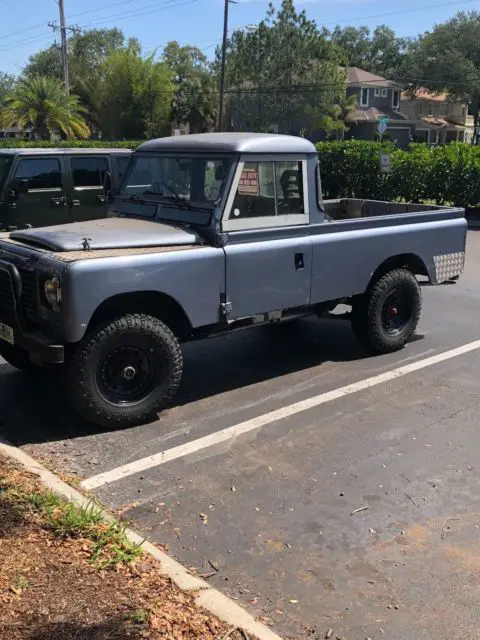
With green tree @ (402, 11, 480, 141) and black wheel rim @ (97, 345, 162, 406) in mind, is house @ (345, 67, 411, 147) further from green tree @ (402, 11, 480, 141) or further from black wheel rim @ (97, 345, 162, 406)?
black wheel rim @ (97, 345, 162, 406)

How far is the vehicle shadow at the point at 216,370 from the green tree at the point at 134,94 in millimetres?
44157

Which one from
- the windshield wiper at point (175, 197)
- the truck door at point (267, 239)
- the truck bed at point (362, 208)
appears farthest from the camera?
the truck bed at point (362, 208)

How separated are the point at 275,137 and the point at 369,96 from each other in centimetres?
5761

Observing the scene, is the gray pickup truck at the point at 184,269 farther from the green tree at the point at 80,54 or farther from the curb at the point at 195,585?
the green tree at the point at 80,54

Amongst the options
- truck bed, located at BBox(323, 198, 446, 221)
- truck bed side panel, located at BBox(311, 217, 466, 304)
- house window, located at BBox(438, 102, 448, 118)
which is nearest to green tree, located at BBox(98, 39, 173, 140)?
house window, located at BBox(438, 102, 448, 118)

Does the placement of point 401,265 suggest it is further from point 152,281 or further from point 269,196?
point 152,281

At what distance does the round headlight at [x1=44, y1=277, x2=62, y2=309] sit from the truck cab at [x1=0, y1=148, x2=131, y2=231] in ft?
19.0

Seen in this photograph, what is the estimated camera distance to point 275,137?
18.8ft

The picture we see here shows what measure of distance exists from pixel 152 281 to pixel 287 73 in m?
46.7

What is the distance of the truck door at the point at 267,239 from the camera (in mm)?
5238

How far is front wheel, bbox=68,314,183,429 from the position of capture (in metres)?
4.60

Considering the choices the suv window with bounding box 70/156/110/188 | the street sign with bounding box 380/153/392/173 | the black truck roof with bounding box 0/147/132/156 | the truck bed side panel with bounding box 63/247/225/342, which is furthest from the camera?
the street sign with bounding box 380/153/392/173

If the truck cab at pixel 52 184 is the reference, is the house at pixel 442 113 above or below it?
above

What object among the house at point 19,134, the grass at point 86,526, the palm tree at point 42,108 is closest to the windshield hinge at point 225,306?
the grass at point 86,526
